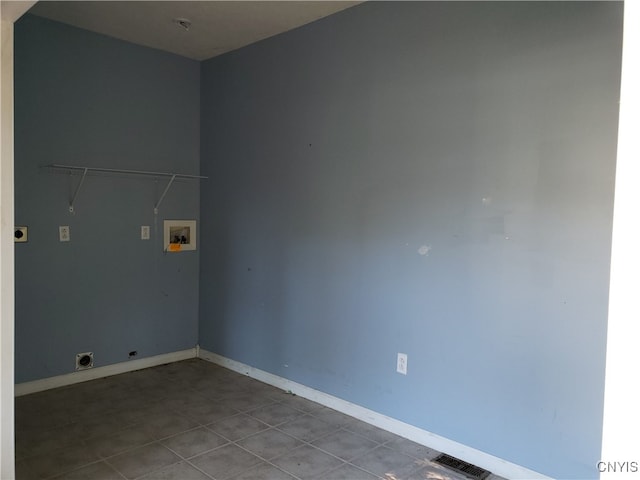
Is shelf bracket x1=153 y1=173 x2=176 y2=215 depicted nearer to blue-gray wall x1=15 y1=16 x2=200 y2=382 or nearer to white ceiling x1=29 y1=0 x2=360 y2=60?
blue-gray wall x1=15 y1=16 x2=200 y2=382

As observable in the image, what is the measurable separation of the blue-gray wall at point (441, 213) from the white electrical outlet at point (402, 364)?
46 millimetres

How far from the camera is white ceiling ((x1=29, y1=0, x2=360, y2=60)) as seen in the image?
300cm

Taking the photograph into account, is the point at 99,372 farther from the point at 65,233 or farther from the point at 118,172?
the point at 118,172

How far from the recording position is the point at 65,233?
11.4 feet

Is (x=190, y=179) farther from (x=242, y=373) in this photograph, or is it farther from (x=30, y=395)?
(x=30, y=395)

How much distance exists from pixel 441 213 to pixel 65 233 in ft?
8.90

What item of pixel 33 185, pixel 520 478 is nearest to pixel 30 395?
pixel 33 185

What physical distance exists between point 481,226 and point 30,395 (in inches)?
127

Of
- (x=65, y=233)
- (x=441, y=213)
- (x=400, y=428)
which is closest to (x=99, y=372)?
(x=65, y=233)

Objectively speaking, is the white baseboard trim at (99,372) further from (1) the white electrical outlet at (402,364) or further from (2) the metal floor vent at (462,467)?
(2) the metal floor vent at (462,467)

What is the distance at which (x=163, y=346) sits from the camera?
406 centimetres

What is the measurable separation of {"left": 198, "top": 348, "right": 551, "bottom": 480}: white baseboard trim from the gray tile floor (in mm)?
55

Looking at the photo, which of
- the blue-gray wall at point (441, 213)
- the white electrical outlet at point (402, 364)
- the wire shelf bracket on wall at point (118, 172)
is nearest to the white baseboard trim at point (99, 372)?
the blue-gray wall at point (441, 213)

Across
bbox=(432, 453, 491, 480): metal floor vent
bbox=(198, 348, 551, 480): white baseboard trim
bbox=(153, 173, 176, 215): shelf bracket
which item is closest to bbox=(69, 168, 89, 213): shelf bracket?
bbox=(153, 173, 176, 215): shelf bracket
